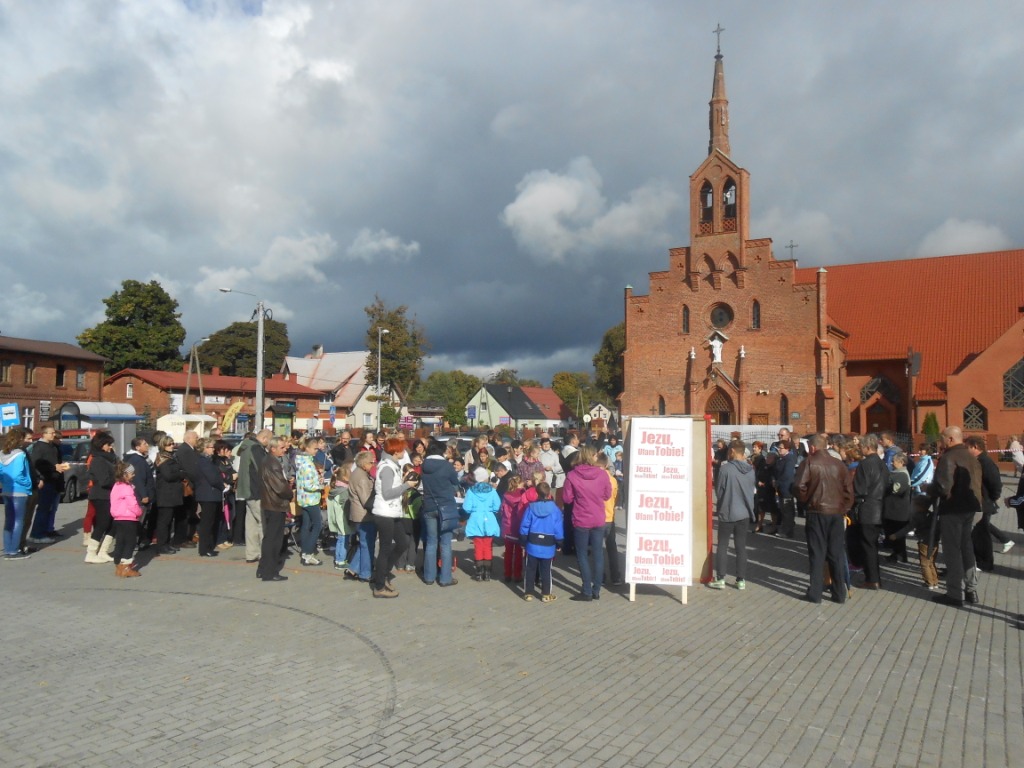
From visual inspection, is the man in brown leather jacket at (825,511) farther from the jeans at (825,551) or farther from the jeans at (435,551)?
the jeans at (435,551)

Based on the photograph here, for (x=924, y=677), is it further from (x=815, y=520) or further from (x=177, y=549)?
(x=177, y=549)

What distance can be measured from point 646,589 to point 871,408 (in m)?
34.9

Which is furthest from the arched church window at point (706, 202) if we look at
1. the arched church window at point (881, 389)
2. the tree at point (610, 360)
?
the tree at point (610, 360)

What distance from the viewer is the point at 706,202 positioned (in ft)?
135

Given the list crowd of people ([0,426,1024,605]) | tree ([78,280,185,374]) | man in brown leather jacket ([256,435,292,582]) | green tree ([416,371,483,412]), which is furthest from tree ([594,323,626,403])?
man in brown leather jacket ([256,435,292,582])

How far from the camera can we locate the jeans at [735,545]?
8961 mm

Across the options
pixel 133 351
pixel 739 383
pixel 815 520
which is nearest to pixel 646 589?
pixel 815 520

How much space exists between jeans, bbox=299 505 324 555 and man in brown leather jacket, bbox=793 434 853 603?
248 inches

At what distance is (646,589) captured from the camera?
29.8 feet

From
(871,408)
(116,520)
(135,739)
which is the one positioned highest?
(871,408)

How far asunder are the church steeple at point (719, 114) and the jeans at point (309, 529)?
1435 inches

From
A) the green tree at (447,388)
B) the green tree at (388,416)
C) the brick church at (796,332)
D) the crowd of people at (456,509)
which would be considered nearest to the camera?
the crowd of people at (456,509)

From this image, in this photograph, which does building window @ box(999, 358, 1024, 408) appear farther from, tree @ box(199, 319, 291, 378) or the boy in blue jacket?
tree @ box(199, 319, 291, 378)

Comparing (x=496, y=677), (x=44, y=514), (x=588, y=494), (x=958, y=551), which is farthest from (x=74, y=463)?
(x=958, y=551)
